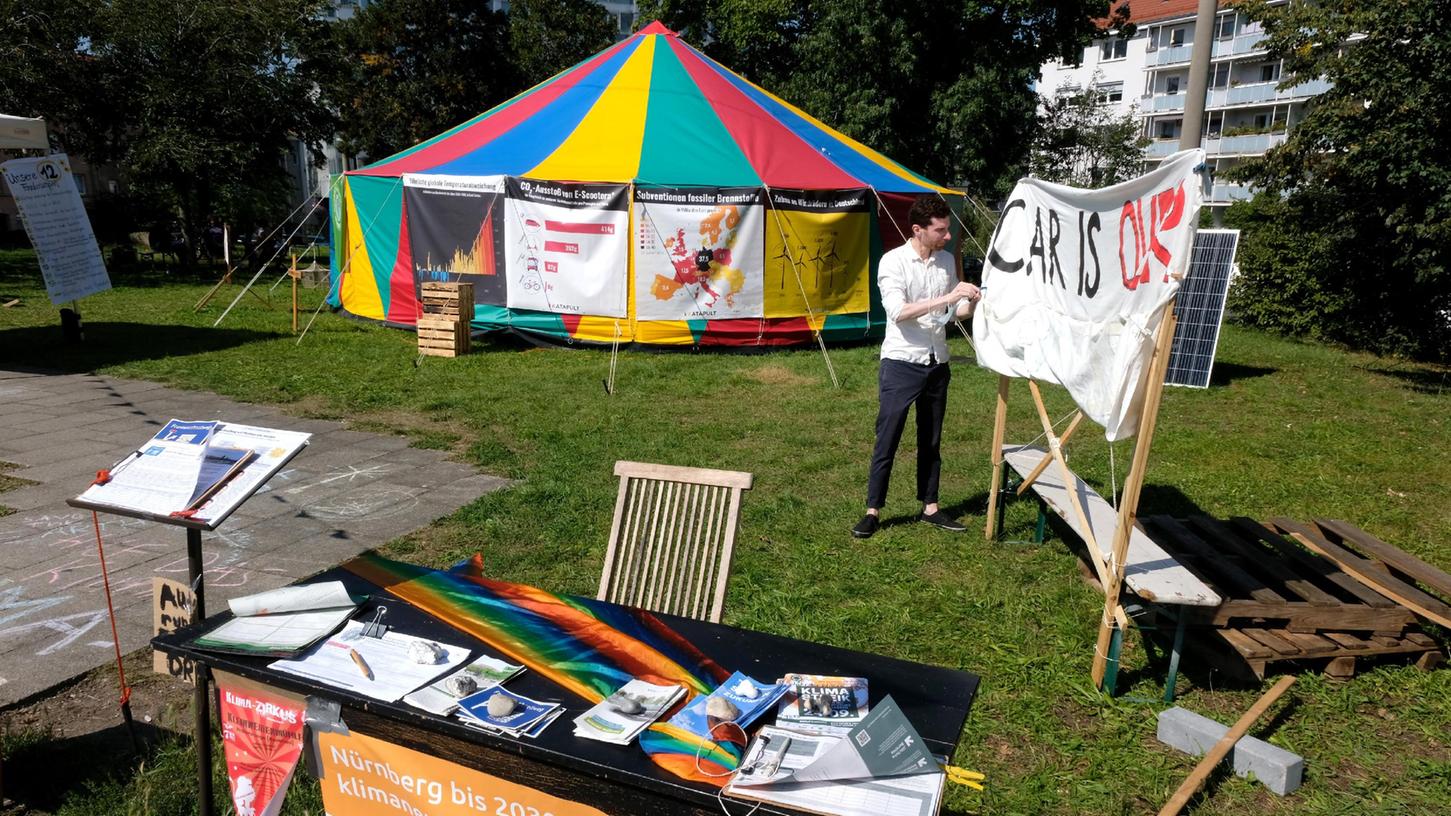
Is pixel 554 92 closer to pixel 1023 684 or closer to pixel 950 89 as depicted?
pixel 950 89

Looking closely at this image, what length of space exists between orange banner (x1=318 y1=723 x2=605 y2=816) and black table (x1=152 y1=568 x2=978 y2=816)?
1.0 inches

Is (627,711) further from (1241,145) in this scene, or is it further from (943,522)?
(1241,145)

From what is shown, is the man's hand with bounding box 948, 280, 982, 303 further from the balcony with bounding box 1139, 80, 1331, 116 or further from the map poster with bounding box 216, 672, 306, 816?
the balcony with bounding box 1139, 80, 1331, 116

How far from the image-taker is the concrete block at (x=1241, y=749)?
3195mm

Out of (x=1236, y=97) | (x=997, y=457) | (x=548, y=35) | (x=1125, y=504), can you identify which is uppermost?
(x=548, y=35)

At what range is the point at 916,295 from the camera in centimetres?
516

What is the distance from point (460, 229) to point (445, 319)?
1.52 meters

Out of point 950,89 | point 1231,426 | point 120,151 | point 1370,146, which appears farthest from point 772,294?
point 120,151

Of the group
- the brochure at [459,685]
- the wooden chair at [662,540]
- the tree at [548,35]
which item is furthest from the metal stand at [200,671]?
the tree at [548,35]

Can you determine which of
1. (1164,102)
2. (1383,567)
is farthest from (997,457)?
(1164,102)

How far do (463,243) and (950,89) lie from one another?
526 inches

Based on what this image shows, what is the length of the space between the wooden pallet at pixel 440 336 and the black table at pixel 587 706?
29.1 feet

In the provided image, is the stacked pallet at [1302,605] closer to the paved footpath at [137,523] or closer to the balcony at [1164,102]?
the paved footpath at [137,523]

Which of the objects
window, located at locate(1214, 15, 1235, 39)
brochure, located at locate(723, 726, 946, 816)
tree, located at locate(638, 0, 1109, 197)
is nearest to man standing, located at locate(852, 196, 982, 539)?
brochure, located at locate(723, 726, 946, 816)
